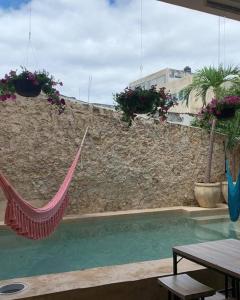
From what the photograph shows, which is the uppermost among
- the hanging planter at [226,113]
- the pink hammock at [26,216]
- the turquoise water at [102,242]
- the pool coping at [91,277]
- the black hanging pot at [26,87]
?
the black hanging pot at [26,87]

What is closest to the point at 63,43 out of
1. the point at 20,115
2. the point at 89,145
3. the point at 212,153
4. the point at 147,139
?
the point at 20,115

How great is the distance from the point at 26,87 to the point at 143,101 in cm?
98

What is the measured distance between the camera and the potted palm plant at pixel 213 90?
5332mm

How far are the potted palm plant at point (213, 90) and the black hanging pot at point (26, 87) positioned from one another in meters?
3.32

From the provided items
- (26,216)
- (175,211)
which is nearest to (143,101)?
(26,216)

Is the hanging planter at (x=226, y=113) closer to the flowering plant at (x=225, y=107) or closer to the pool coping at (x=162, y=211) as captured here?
the flowering plant at (x=225, y=107)

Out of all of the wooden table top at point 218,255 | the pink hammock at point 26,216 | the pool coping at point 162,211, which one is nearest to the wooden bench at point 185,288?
the wooden table top at point 218,255

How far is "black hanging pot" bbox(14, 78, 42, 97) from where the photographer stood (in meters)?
2.64

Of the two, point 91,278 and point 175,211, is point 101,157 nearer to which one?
point 175,211

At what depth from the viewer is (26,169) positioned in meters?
4.61

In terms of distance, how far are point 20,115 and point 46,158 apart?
0.69m

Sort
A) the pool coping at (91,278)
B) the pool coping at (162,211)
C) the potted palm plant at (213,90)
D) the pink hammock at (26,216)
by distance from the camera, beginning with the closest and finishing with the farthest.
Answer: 1. the pool coping at (91,278)
2. the pink hammock at (26,216)
3. the pool coping at (162,211)
4. the potted palm plant at (213,90)

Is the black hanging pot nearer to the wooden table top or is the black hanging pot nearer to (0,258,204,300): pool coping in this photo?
(0,258,204,300): pool coping

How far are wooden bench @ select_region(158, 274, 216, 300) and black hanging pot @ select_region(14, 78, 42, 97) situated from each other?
1.80 meters
